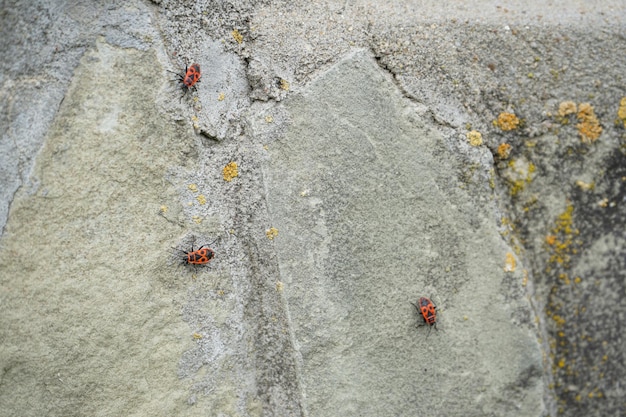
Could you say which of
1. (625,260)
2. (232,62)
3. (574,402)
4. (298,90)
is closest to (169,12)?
(232,62)

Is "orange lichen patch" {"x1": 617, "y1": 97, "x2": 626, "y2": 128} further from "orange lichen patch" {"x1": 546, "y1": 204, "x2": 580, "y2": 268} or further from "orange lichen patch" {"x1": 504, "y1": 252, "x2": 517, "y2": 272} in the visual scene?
"orange lichen patch" {"x1": 504, "y1": 252, "x2": 517, "y2": 272}

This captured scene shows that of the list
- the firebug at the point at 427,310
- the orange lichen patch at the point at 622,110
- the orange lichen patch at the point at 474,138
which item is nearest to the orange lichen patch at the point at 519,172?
the orange lichen patch at the point at 474,138

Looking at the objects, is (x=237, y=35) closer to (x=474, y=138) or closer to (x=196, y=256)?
(x=196, y=256)

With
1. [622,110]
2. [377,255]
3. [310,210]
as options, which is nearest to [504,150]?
[622,110]

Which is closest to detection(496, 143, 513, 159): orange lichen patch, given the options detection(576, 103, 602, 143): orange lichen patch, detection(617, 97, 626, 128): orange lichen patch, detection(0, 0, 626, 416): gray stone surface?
detection(0, 0, 626, 416): gray stone surface

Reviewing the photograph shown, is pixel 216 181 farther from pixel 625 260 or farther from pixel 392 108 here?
pixel 625 260

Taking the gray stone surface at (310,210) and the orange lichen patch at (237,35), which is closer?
the gray stone surface at (310,210)

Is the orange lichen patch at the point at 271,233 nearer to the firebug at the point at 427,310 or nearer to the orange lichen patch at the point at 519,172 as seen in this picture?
the firebug at the point at 427,310
